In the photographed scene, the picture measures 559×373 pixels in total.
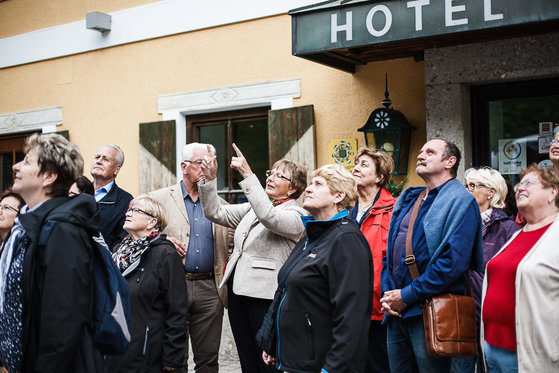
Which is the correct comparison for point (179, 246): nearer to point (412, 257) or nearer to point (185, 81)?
point (412, 257)

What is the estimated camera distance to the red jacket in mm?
4344

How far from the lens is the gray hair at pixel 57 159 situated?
2.93 m

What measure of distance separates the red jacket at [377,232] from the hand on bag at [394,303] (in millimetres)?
498

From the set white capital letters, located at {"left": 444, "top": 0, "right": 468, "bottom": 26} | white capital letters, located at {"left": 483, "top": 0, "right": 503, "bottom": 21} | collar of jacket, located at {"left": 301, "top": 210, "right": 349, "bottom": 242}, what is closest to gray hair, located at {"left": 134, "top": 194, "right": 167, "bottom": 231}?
collar of jacket, located at {"left": 301, "top": 210, "right": 349, "bottom": 242}

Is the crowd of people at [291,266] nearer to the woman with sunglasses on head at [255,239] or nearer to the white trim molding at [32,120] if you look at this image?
the woman with sunglasses on head at [255,239]

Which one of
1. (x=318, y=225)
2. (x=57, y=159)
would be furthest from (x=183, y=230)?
(x=57, y=159)

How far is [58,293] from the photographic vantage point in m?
2.69

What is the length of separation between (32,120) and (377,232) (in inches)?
221

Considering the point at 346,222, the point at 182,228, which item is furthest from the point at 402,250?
the point at 182,228

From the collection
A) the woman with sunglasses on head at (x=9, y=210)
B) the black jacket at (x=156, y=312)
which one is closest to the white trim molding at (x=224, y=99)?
the woman with sunglasses on head at (x=9, y=210)

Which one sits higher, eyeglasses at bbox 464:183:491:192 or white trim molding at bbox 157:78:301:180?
white trim molding at bbox 157:78:301:180

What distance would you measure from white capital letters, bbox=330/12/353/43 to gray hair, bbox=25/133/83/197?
2.77m

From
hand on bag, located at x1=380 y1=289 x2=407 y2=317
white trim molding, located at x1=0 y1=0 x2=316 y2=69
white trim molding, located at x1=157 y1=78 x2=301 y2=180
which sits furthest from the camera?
white trim molding, located at x1=0 y1=0 x2=316 y2=69

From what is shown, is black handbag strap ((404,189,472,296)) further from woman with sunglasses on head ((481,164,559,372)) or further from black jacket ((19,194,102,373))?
black jacket ((19,194,102,373))
